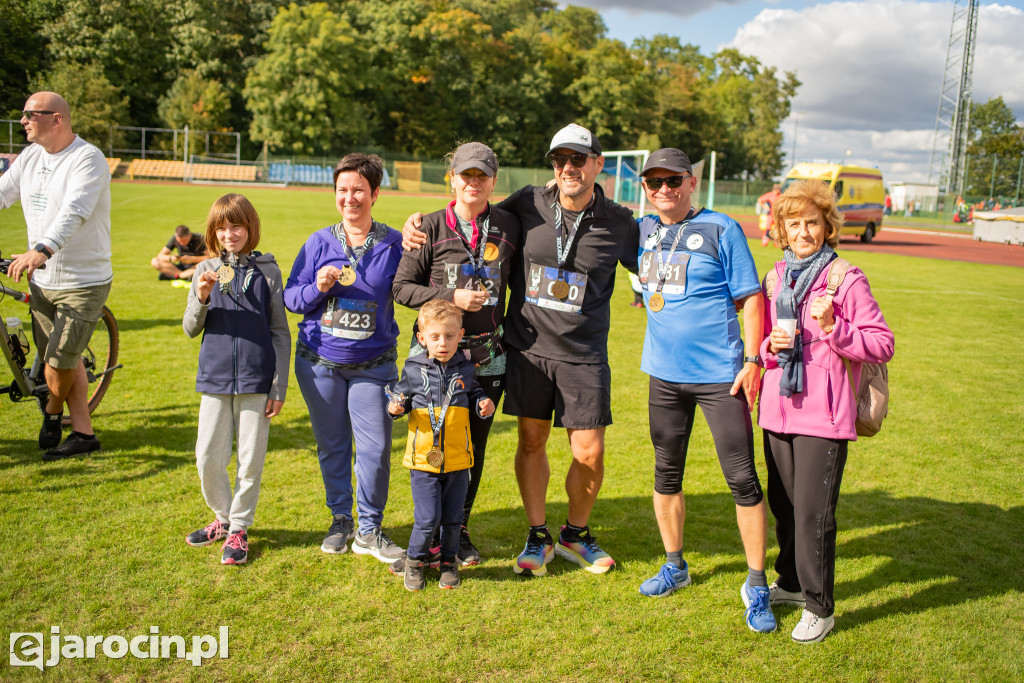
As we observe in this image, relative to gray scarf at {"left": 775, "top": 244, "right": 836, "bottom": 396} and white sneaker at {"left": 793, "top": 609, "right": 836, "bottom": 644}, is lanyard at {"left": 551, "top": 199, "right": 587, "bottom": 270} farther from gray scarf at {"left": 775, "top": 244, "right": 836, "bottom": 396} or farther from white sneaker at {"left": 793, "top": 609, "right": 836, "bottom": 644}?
white sneaker at {"left": 793, "top": 609, "right": 836, "bottom": 644}

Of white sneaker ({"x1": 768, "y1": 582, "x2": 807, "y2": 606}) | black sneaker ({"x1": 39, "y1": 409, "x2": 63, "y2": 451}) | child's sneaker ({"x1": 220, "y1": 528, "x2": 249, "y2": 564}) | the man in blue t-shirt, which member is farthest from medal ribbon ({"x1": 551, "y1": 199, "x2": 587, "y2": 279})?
black sneaker ({"x1": 39, "y1": 409, "x2": 63, "y2": 451})

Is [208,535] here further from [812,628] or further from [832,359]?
[832,359]

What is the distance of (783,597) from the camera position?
3596 millimetres

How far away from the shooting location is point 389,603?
136 inches

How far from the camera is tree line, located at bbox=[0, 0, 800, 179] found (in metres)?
47.0

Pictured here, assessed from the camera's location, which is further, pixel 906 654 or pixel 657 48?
pixel 657 48

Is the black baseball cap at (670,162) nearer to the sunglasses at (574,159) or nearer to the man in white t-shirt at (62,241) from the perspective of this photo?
the sunglasses at (574,159)

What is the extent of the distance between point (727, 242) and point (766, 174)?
243ft

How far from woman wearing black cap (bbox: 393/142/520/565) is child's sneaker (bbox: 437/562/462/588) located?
0.72 metres

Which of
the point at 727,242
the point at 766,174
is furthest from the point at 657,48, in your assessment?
the point at 727,242

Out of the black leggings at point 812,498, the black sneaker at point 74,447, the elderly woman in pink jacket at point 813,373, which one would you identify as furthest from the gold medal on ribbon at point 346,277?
the black sneaker at point 74,447

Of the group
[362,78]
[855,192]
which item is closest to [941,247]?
[855,192]

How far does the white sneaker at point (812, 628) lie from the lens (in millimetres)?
3250

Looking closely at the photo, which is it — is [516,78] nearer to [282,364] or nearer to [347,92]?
[347,92]
